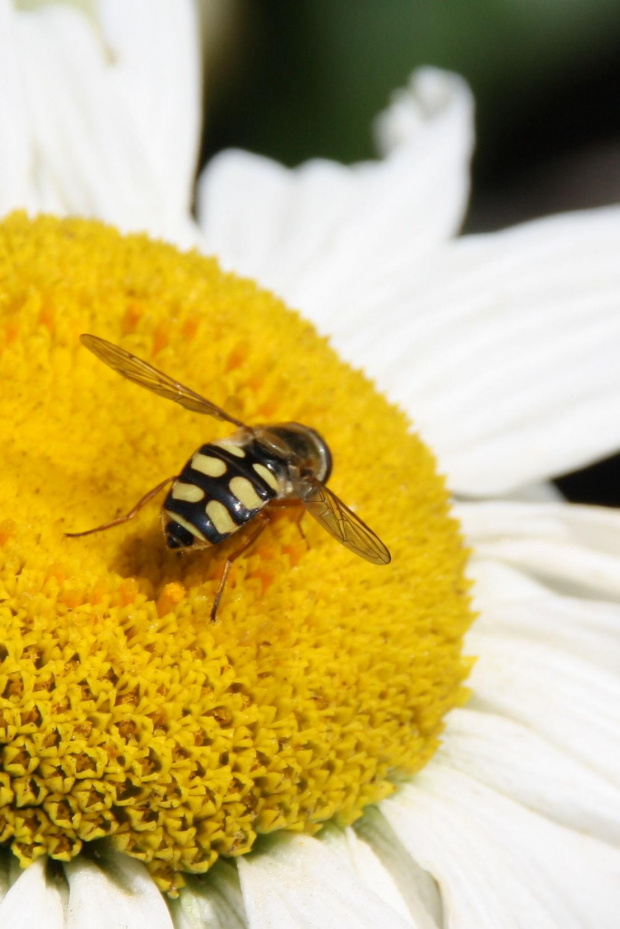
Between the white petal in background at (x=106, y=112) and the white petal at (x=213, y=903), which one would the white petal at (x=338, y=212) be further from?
the white petal at (x=213, y=903)

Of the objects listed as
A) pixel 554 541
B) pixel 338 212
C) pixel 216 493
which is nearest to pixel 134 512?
pixel 216 493

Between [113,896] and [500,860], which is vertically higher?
[500,860]

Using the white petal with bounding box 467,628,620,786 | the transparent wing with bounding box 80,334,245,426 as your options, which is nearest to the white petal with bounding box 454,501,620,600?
the white petal with bounding box 467,628,620,786

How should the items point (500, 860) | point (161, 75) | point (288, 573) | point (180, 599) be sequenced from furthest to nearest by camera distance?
1. point (161, 75)
2. point (500, 860)
3. point (288, 573)
4. point (180, 599)

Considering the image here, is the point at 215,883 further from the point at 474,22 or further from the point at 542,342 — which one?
the point at 474,22

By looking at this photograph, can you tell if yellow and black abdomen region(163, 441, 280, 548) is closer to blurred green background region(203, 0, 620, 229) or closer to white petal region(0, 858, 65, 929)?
white petal region(0, 858, 65, 929)

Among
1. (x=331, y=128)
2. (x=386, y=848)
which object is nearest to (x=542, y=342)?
(x=386, y=848)

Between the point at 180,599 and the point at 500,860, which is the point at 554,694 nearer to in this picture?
the point at 500,860
